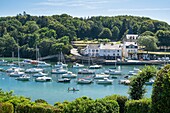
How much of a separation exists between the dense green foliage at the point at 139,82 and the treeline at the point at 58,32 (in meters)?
56.8

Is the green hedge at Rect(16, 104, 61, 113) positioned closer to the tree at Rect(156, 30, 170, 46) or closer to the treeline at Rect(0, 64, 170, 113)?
the treeline at Rect(0, 64, 170, 113)

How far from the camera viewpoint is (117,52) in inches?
2847

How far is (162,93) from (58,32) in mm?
76923

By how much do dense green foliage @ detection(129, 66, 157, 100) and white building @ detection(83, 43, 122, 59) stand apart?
54401 millimetres

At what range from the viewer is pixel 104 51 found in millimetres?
73000

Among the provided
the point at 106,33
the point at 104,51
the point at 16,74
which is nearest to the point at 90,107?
the point at 16,74

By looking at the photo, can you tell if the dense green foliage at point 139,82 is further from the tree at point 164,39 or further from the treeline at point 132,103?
the tree at point 164,39

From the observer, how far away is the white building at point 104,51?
72.3 metres

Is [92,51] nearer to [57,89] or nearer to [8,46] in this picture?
[8,46]

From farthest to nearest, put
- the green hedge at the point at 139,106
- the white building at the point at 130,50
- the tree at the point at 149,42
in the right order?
the tree at the point at 149,42, the white building at the point at 130,50, the green hedge at the point at 139,106

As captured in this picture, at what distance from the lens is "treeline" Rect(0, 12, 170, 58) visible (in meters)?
78.4

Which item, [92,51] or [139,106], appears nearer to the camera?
[139,106]

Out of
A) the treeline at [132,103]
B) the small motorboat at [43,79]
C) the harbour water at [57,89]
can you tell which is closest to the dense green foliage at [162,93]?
the treeline at [132,103]

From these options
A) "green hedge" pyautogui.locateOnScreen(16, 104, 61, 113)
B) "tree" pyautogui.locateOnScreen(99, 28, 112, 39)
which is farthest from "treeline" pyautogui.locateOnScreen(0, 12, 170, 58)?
"green hedge" pyautogui.locateOnScreen(16, 104, 61, 113)
